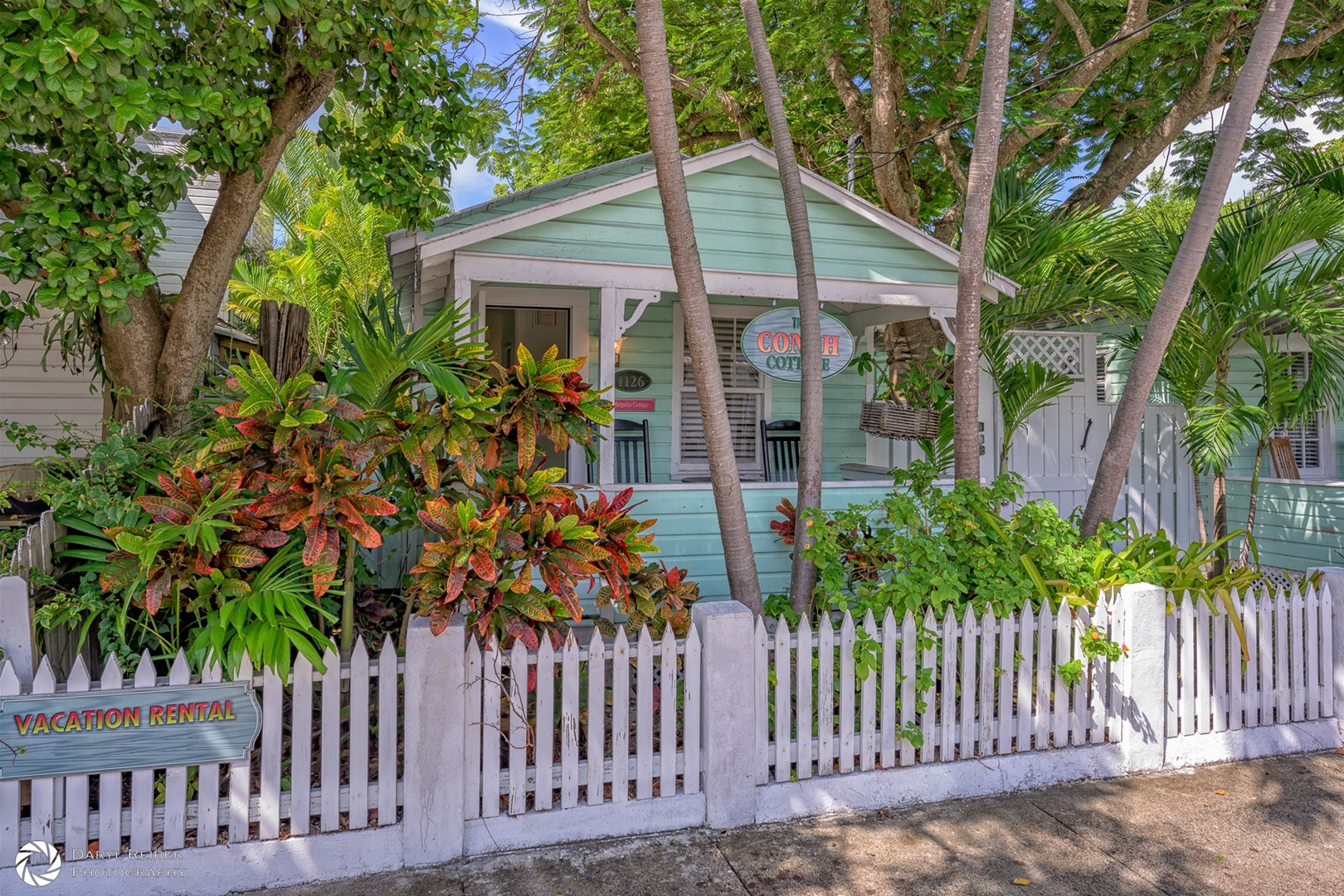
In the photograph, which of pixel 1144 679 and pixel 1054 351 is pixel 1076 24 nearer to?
pixel 1054 351

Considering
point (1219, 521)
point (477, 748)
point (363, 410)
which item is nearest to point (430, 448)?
point (363, 410)

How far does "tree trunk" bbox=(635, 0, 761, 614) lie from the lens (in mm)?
4438

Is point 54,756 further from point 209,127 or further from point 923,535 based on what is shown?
point 923,535

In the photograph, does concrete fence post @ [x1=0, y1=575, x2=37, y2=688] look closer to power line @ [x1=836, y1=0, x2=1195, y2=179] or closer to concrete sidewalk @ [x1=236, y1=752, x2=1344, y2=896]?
concrete sidewalk @ [x1=236, y1=752, x2=1344, y2=896]

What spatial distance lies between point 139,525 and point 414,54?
132 inches

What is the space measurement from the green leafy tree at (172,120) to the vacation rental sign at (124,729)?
1993 mm

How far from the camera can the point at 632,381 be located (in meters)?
8.52

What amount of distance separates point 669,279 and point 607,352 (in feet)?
2.98

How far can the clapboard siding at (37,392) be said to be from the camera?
829 cm

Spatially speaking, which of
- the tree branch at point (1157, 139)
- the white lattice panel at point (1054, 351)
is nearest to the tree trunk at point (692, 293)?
the white lattice panel at point (1054, 351)

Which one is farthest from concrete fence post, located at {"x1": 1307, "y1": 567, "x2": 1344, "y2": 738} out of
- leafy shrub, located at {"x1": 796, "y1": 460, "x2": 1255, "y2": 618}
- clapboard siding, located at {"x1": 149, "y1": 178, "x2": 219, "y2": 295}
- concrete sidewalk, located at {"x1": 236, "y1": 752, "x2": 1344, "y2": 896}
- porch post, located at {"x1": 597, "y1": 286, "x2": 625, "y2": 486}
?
clapboard siding, located at {"x1": 149, "y1": 178, "x2": 219, "y2": 295}

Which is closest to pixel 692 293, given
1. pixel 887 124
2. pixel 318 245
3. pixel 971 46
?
pixel 887 124

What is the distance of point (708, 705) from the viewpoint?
3.77 m

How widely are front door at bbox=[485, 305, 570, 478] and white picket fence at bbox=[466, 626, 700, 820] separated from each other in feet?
16.4
